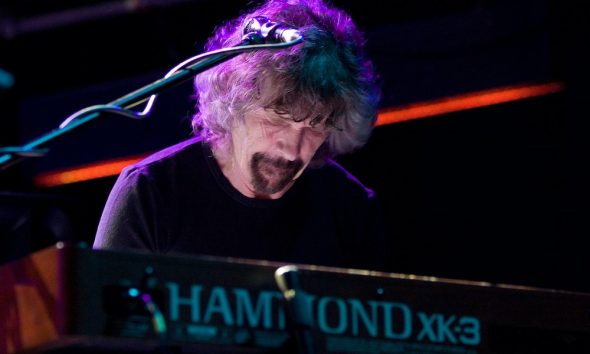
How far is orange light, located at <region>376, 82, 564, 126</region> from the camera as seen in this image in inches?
154

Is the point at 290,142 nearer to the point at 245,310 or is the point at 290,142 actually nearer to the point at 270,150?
the point at 270,150

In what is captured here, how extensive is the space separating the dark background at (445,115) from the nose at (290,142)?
1.47 metres

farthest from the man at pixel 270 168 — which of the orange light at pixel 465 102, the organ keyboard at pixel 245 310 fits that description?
the orange light at pixel 465 102

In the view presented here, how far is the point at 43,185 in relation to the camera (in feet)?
15.3

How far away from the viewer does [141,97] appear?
1.76 meters

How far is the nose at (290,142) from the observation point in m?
2.32

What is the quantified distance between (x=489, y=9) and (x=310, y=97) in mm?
2031

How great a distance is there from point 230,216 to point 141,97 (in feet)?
2.19

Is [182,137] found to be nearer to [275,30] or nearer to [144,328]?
[275,30]

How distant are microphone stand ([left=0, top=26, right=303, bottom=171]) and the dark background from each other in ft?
5.99

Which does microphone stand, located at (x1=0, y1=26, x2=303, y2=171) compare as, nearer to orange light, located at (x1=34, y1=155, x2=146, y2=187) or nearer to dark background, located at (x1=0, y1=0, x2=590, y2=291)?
dark background, located at (x1=0, y1=0, x2=590, y2=291)

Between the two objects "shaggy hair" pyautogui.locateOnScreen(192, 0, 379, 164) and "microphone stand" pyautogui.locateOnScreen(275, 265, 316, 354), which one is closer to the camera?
"microphone stand" pyautogui.locateOnScreen(275, 265, 316, 354)

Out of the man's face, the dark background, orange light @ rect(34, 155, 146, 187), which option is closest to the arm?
the man's face

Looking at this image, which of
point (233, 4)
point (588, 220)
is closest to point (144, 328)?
point (588, 220)
